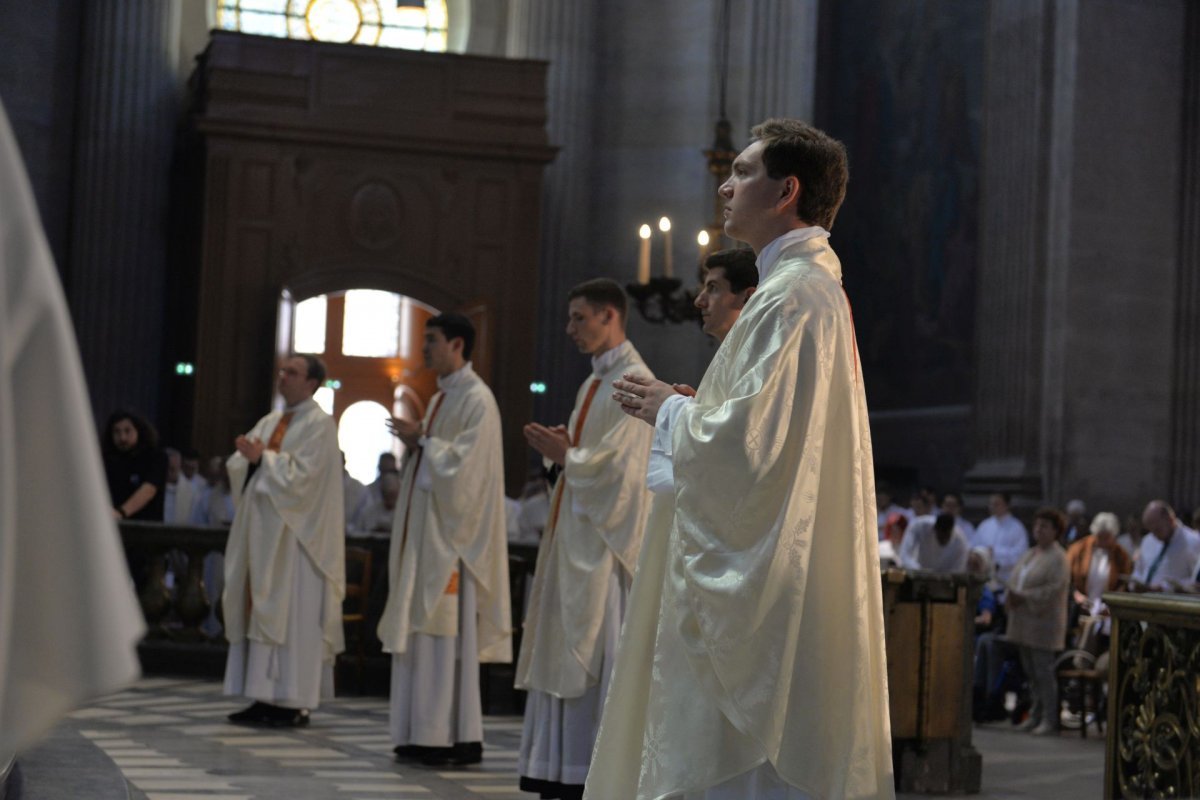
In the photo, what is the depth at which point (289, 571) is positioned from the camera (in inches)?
345

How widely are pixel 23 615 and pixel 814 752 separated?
2356 millimetres

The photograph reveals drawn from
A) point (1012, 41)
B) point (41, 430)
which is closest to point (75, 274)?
point (1012, 41)

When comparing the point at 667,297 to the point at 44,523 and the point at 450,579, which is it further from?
the point at 44,523

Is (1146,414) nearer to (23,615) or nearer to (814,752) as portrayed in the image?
(814,752)

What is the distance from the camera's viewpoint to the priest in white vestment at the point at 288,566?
8.66m

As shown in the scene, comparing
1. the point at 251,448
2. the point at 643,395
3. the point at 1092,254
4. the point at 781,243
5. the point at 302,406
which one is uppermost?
the point at 1092,254

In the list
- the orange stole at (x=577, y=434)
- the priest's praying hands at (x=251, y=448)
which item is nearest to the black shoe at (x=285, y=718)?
the priest's praying hands at (x=251, y=448)

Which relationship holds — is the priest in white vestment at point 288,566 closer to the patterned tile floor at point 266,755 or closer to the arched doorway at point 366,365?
the patterned tile floor at point 266,755

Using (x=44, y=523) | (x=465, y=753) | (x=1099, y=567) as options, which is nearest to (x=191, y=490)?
(x=465, y=753)

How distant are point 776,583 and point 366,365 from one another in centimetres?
2090

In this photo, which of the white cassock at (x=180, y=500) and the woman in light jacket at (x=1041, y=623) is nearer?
the woman in light jacket at (x=1041, y=623)

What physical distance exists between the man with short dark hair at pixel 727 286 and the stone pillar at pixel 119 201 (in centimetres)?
1344

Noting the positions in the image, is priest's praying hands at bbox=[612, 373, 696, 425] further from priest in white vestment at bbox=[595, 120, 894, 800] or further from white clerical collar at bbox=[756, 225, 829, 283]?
white clerical collar at bbox=[756, 225, 829, 283]

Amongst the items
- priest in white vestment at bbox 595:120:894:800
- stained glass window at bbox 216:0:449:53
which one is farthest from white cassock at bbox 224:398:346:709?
stained glass window at bbox 216:0:449:53
